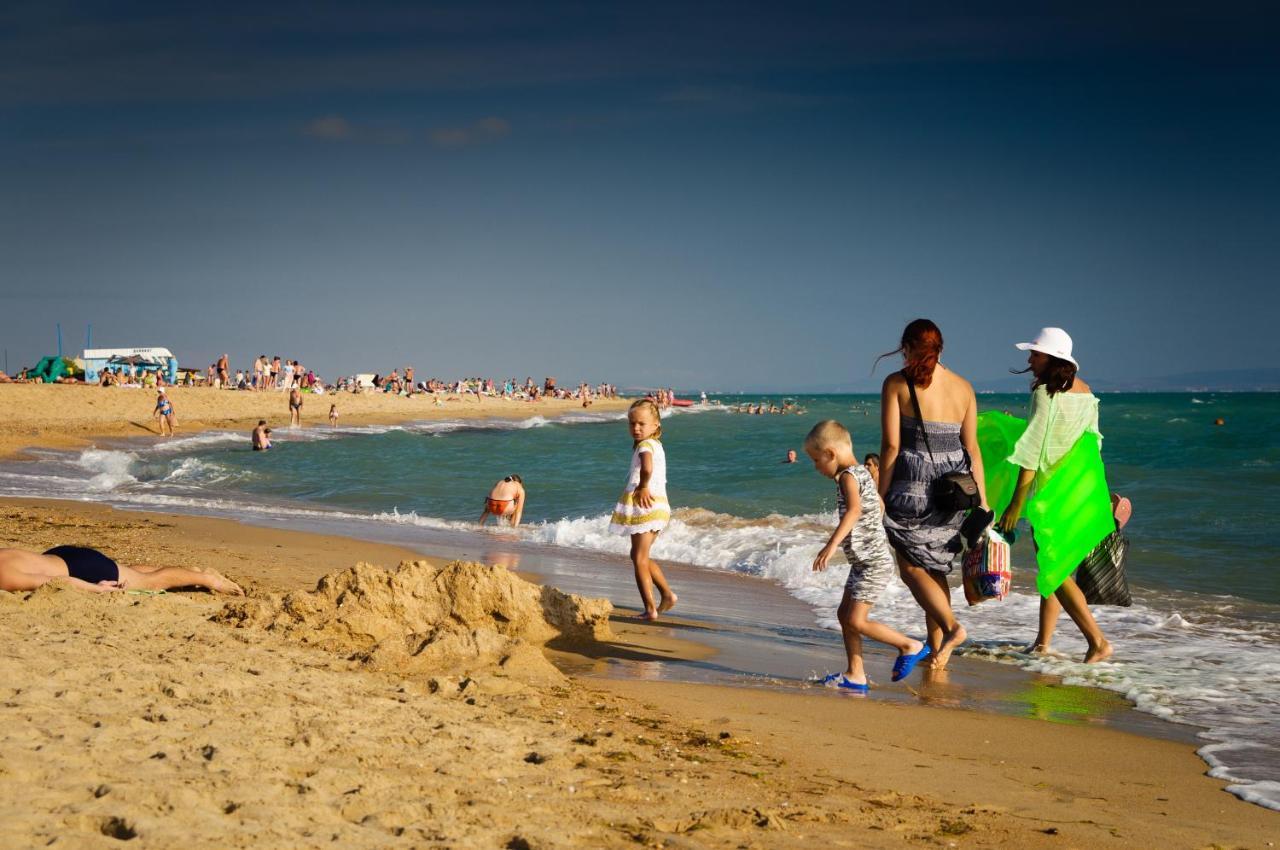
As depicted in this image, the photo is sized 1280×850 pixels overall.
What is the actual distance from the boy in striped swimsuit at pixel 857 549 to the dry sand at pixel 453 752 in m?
0.41

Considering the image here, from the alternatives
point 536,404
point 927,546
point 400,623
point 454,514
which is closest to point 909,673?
point 927,546

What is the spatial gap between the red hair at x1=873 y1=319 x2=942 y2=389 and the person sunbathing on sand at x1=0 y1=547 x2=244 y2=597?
449 centimetres

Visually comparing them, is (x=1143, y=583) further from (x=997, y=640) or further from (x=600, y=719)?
(x=600, y=719)

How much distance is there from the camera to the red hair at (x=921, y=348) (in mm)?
5277

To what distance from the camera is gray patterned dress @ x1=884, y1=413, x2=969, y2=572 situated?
5.37 m

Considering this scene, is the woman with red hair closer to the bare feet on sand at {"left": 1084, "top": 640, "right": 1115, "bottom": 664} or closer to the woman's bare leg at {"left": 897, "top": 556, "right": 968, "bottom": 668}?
the woman's bare leg at {"left": 897, "top": 556, "right": 968, "bottom": 668}

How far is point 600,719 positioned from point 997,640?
3.92 m

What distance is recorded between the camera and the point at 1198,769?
4.35 meters

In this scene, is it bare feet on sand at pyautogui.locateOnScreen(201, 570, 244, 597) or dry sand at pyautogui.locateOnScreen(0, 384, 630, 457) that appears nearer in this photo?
bare feet on sand at pyautogui.locateOnScreen(201, 570, 244, 597)

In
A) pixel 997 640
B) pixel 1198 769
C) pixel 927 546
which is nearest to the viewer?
pixel 1198 769

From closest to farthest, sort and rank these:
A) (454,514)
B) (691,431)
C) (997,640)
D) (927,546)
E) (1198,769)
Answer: (1198,769)
(927,546)
(997,640)
(454,514)
(691,431)

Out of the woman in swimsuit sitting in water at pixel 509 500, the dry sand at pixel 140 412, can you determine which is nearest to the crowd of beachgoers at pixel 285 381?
the dry sand at pixel 140 412

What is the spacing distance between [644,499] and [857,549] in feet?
7.07

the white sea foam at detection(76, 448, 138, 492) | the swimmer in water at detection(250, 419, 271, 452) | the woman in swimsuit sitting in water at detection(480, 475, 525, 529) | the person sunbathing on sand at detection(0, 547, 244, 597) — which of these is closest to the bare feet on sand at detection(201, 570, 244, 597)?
the person sunbathing on sand at detection(0, 547, 244, 597)
